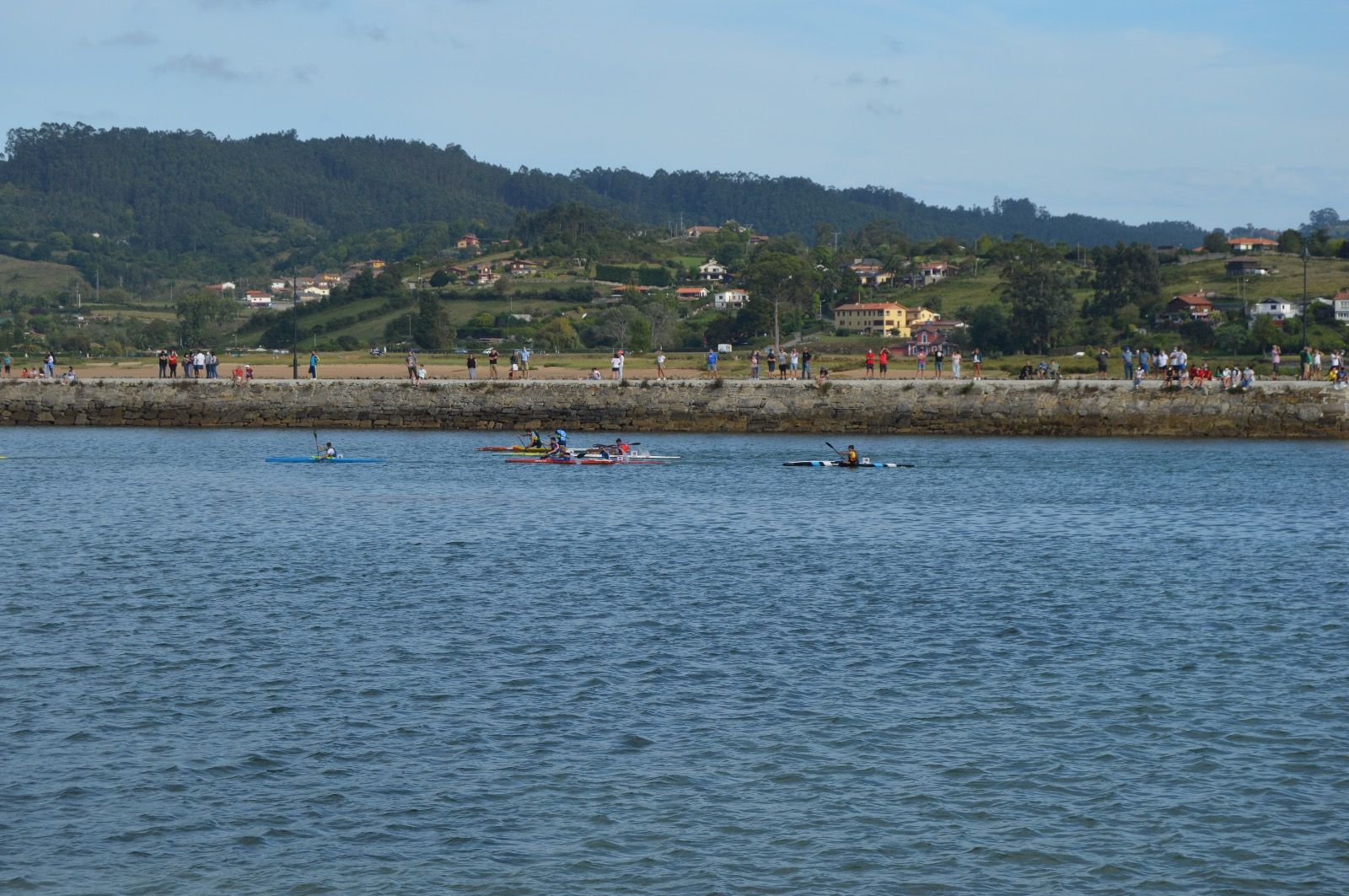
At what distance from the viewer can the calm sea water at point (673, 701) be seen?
15.3m

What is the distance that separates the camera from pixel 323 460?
5400 centimetres

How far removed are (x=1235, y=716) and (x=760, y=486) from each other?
28.0 meters

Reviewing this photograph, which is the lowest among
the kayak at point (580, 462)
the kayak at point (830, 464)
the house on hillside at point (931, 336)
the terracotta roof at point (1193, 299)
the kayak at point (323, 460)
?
the kayak at point (830, 464)

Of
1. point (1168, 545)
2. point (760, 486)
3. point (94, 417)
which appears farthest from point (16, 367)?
point (1168, 545)

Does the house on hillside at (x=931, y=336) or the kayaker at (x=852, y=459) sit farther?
the house on hillside at (x=931, y=336)

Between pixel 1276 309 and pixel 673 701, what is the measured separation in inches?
Answer: 4910

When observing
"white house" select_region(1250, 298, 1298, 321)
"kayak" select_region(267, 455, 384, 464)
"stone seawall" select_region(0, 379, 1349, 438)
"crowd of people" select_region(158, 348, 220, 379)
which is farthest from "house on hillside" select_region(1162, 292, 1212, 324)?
"kayak" select_region(267, 455, 384, 464)

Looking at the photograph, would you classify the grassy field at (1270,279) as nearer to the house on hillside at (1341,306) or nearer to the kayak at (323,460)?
the house on hillside at (1341,306)

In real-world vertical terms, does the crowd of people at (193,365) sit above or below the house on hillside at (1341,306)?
below

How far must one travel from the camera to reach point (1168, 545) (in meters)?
36.9

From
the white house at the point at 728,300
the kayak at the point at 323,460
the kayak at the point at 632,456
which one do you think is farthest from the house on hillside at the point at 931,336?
the kayak at the point at 323,460

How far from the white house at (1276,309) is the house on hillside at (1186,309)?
12.6ft

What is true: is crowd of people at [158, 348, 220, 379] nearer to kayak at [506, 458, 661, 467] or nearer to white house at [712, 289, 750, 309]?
kayak at [506, 458, 661, 467]

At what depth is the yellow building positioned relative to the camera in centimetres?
15825
